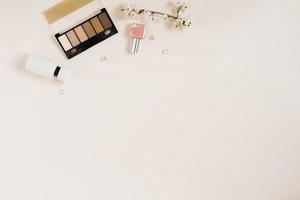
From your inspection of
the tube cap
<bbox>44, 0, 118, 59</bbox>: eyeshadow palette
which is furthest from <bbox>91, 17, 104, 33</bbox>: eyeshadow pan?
the tube cap

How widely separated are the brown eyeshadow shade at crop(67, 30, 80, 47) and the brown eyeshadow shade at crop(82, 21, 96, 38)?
0.12 ft

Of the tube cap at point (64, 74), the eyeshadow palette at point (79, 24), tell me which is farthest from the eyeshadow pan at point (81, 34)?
the tube cap at point (64, 74)

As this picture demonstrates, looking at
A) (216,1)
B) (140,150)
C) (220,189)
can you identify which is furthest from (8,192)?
(216,1)

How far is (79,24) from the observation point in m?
1.13

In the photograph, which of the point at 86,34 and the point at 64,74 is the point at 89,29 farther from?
the point at 64,74

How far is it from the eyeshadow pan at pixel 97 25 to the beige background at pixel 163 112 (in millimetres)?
43

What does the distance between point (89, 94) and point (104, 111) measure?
0.22 ft

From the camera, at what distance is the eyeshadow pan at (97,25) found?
112 centimetres

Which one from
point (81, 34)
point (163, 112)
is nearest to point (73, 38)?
point (81, 34)

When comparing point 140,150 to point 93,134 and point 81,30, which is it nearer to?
point 93,134

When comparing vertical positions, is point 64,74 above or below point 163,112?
above

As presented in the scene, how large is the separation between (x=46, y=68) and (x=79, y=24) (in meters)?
0.16

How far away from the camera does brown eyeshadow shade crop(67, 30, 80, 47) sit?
1.13m

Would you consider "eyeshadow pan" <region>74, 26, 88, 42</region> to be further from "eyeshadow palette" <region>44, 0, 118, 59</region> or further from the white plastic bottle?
the white plastic bottle
